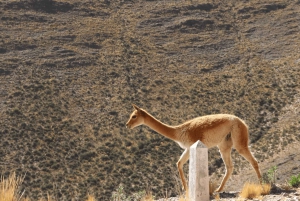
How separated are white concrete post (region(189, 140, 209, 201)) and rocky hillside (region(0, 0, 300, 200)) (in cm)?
1271

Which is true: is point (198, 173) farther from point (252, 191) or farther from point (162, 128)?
point (162, 128)

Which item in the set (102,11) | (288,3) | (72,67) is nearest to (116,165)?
(72,67)

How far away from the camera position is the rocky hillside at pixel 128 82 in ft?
94.6

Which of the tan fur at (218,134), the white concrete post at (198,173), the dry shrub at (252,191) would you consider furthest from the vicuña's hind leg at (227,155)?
the white concrete post at (198,173)

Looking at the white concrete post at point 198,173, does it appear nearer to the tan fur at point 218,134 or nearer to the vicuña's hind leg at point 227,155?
the tan fur at point 218,134

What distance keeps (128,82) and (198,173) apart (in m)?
33.2

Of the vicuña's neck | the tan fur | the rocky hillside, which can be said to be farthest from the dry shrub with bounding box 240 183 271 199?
the rocky hillside

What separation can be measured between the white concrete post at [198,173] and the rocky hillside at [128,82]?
501 inches

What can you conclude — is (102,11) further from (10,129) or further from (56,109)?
(10,129)

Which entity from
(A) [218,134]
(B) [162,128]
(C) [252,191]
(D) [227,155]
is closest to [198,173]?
(C) [252,191]

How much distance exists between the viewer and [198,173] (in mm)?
6926

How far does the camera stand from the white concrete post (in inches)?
273

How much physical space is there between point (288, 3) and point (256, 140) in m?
27.8

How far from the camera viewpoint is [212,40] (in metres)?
49.6
